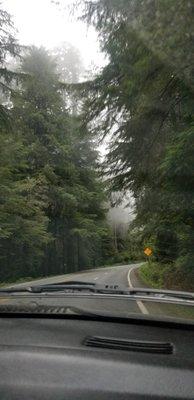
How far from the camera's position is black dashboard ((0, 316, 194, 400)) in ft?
5.74

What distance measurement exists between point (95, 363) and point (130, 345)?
10.1 inches

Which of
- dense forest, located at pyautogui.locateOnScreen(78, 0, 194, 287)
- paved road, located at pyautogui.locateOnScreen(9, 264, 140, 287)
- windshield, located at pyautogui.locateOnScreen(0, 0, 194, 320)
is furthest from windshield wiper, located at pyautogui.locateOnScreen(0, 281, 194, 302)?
paved road, located at pyautogui.locateOnScreen(9, 264, 140, 287)

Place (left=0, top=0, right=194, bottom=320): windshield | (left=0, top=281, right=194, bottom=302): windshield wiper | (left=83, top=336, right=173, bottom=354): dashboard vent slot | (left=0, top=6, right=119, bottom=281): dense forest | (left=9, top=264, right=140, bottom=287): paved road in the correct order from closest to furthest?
(left=83, top=336, right=173, bottom=354): dashboard vent slot
(left=0, top=281, right=194, bottom=302): windshield wiper
(left=0, top=0, right=194, bottom=320): windshield
(left=9, top=264, right=140, bottom=287): paved road
(left=0, top=6, right=119, bottom=281): dense forest

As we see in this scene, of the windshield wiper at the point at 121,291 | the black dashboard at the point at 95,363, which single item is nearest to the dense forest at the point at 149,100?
the windshield wiper at the point at 121,291

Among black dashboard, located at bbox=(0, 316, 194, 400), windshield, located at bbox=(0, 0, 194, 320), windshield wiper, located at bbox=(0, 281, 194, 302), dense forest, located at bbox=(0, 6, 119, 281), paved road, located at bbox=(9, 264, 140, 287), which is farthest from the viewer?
dense forest, located at bbox=(0, 6, 119, 281)

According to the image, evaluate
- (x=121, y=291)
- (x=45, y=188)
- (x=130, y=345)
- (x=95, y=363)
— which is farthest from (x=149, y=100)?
(x=45, y=188)

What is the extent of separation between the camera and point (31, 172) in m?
40.9

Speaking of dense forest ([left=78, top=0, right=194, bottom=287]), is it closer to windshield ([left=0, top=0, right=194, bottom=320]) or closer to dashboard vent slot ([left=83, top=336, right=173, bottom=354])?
windshield ([left=0, top=0, right=194, bottom=320])

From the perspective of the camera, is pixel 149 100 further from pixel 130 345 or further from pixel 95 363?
pixel 95 363

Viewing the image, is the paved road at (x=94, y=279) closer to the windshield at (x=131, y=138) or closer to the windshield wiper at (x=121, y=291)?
the windshield at (x=131, y=138)

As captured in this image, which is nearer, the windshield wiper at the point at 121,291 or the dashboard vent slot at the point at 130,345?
the dashboard vent slot at the point at 130,345

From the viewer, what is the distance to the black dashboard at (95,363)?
175 centimetres

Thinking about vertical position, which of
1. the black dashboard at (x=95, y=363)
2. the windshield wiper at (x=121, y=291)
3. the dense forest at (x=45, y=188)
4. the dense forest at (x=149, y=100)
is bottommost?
the black dashboard at (x=95, y=363)

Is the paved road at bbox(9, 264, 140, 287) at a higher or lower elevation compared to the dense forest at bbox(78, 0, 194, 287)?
lower
